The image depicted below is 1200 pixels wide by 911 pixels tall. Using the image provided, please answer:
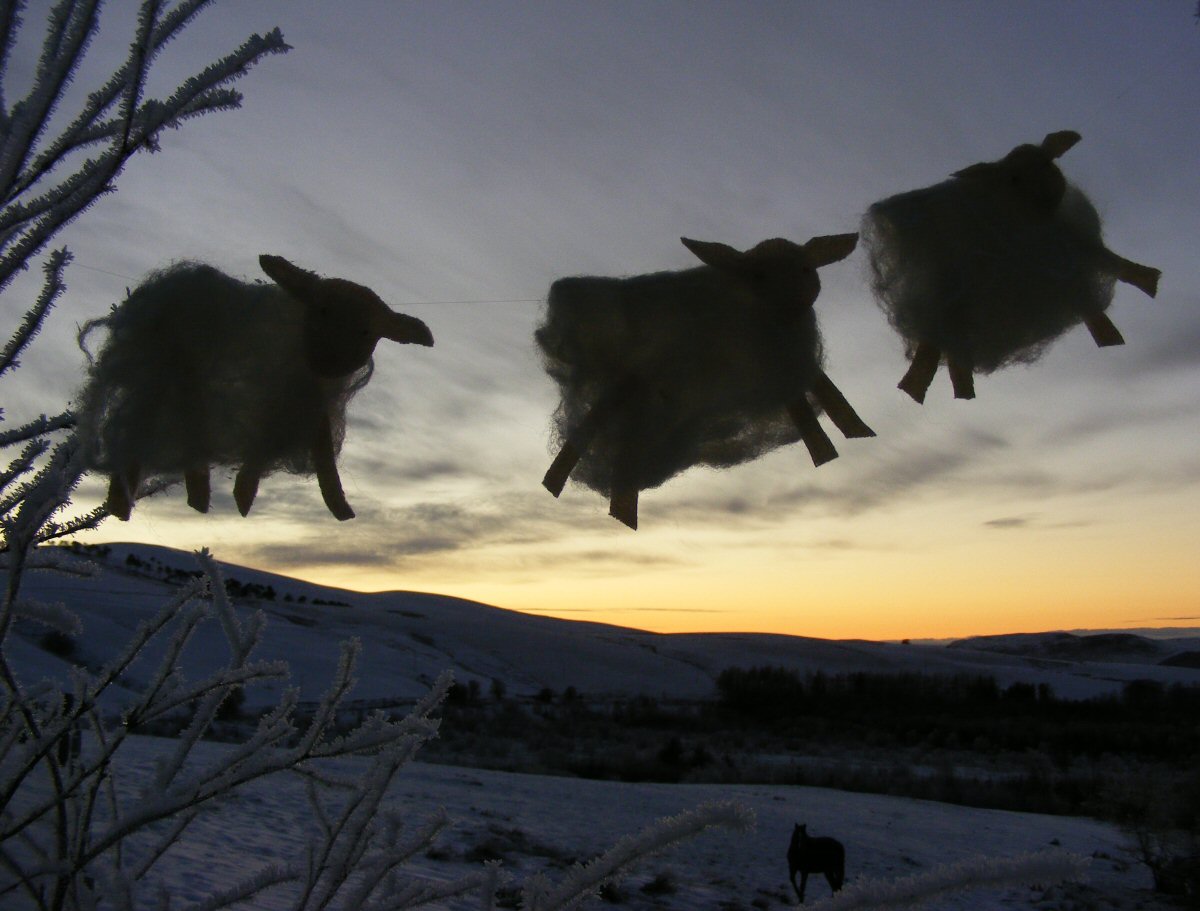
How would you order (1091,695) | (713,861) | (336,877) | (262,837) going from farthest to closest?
1. (1091,695)
2. (713,861)
3. (262,837)
4. (336,877)

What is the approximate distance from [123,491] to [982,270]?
1.26 metres

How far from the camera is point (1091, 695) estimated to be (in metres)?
33.8

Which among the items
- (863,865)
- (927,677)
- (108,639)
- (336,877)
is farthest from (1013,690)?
(336,877)

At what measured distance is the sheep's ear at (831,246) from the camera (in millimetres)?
1226

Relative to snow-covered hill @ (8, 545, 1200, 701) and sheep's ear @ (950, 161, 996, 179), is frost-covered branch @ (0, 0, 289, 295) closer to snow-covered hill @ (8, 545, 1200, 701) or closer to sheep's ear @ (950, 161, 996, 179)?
sheep's ear @ (950, 161, 996, 179)

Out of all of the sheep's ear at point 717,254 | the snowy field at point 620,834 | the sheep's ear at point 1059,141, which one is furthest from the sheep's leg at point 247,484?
the sheep's ear at point 1059,141

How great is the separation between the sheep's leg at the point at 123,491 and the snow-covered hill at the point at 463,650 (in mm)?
16165

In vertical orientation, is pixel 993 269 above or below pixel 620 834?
above

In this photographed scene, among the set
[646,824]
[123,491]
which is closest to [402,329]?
[123,491]

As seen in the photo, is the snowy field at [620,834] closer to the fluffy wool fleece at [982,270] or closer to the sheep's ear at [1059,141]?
the fluffy wool fleece at [982,270]

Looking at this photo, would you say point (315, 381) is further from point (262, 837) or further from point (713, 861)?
point (713, 861)

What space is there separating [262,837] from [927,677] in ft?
102

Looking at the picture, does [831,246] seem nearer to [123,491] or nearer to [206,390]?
[206,390]

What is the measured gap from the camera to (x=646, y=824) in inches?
400
